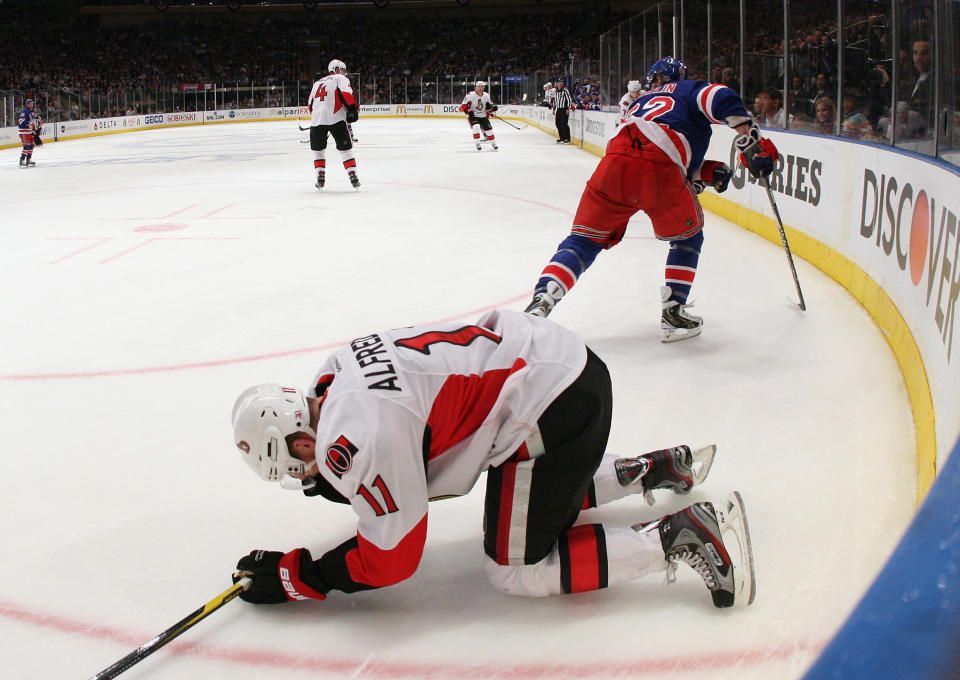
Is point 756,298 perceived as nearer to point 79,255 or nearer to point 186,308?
point 186,308

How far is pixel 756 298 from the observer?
4.62m

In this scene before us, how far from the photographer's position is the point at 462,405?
1739mm

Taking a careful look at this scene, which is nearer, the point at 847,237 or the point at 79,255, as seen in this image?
the point at 847,237

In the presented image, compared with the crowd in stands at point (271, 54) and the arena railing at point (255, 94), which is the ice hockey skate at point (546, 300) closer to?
the crowd in stands at point (271, 54)

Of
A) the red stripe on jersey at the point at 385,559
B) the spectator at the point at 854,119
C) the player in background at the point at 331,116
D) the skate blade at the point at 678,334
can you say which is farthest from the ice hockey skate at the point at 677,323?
→ the player in background at the point at 331,116

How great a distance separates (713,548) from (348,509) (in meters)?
1.04

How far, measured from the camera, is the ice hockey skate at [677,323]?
12.8 feet

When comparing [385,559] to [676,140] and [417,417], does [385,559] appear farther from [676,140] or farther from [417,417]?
[676,140]

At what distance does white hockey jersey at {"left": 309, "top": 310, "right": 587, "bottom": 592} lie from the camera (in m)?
1.61

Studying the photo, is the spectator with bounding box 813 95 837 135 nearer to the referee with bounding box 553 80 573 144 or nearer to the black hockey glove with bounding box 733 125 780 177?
the black hockey glove with bounding box 733 125 780 177

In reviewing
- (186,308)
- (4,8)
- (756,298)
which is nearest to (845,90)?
(756,298)

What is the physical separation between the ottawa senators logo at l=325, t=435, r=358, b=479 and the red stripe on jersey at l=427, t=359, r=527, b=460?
18 cm

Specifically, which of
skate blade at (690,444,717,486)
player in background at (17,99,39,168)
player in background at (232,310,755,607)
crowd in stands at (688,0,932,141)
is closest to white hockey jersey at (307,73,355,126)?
crowd in stands at (688,0,932,141)

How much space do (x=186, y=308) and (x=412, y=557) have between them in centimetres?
333
